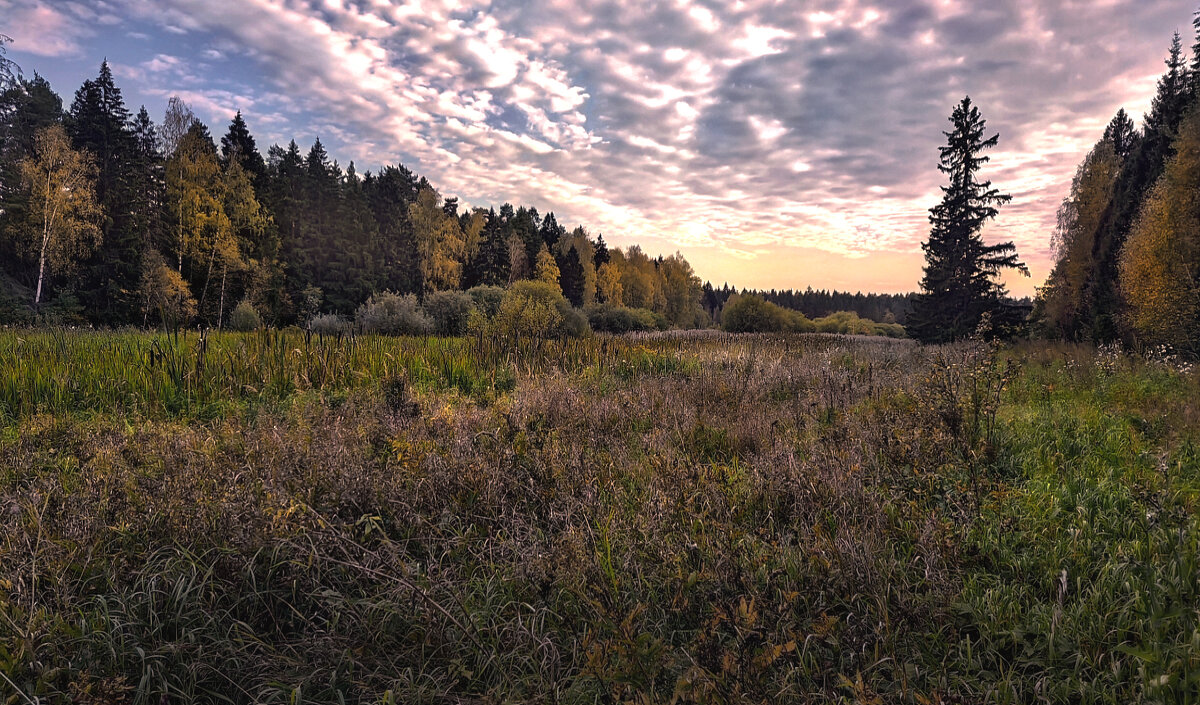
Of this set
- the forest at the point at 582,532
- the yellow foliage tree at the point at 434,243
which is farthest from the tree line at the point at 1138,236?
the yellow foliage tree at the point at 434,243

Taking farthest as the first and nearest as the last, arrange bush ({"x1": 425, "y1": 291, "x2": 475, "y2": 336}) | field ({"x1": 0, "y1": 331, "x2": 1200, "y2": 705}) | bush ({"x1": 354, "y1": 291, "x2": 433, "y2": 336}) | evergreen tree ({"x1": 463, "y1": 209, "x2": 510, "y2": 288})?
evergreen tree ({"x1": 463, "y1": 209, "x2": 510, "y2": 288})
bush ({"x1": 425, "y1": 291, "x2": 475, "y2": 336})
bush ({"x1": 354, "y1": 291, "x2": 433, "y2": 336})
field ({"x1": 0, "y1": 331, "x2": 1200, "y2": 705})

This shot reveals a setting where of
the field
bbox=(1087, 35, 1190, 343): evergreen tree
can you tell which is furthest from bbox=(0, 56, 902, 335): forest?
bbox=(1087, 35, 1190, 343): evergreen tree

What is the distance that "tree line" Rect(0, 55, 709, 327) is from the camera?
24484 mm

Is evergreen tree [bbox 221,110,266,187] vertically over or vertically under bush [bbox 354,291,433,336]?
over

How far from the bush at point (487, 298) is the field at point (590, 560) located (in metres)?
17.6

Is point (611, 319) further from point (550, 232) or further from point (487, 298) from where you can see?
point (550, 232)

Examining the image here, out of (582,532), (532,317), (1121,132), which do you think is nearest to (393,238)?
(532,317)

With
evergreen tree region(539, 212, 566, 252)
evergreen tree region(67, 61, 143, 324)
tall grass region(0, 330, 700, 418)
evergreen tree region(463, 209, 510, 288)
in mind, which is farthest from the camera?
evergreen tree region(539, 212, 566, 252)

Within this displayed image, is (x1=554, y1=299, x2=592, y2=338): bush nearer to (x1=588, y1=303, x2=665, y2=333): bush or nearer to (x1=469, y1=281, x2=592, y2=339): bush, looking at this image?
(x1=469, y1=281, x2=592, y2=339): bush

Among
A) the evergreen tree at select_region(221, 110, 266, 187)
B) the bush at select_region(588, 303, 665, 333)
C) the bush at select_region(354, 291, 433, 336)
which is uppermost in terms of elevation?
the evergreen tree at select_region(221, 110, 266, 187)

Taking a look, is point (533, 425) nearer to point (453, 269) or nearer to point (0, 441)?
point (0, 441)

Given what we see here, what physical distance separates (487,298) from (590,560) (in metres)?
22.7

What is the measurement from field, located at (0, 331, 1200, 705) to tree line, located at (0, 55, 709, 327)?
15204 mm

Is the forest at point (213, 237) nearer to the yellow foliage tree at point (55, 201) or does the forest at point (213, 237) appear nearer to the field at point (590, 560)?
the yellow foliage tree at point (55, 201)
